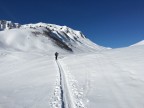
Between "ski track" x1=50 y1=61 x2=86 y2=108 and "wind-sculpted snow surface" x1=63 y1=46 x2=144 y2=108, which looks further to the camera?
"wind-sculpted snow surface" x1=63 y1=46 x2=144 y2=108

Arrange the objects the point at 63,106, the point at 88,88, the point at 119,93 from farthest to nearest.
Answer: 1. the point at 88,88
2. the point at 119,93
3. the point at 63,106

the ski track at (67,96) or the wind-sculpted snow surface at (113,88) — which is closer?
the ski track at (67,96)

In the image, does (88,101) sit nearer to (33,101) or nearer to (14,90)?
(33,101)

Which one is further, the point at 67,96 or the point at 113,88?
the point at 113,88

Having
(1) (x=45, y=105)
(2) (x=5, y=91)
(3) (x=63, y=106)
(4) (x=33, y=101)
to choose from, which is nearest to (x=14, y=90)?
(2) (x=5, y=91)

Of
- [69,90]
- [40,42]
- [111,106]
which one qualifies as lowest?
[111,106]

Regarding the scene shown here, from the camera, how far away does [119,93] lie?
589 inches

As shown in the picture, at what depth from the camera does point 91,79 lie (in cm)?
1962

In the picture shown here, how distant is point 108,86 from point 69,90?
3.33 meters

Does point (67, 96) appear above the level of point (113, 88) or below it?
below

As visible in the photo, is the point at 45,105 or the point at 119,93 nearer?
the point at 45,105

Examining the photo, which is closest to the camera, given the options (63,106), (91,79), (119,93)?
(63,106)

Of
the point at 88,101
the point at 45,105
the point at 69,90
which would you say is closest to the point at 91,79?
the point at 69,90

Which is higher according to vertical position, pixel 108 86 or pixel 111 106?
pixel 108 86
